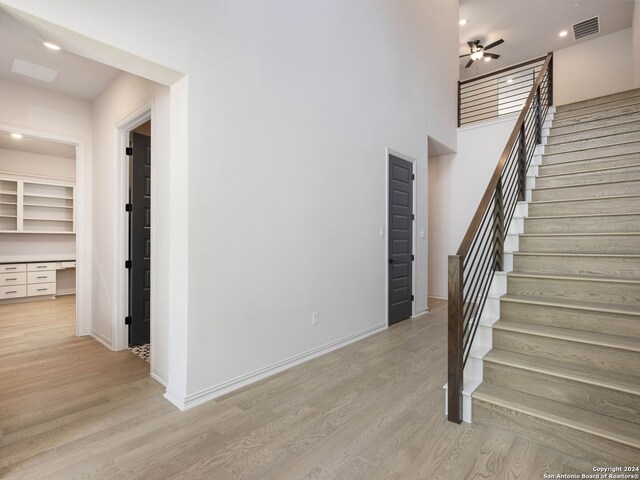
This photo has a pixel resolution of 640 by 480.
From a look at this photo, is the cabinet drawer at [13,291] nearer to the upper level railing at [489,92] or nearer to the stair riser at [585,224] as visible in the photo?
the stair riser at [585,224]

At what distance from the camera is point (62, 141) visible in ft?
12.9

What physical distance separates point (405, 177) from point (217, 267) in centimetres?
318

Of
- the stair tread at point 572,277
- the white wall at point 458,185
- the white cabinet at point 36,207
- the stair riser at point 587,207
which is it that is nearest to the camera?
the stair tread at point 572,277

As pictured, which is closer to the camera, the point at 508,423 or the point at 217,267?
the point at 508,423

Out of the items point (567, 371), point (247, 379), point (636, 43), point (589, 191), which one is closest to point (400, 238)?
point (589, 191)

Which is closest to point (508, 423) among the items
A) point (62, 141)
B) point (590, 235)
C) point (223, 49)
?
point (590, 235)

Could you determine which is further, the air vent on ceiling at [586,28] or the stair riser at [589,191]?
the air vent on ceiling at [586,28]

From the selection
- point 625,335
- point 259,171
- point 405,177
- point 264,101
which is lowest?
point 625,335

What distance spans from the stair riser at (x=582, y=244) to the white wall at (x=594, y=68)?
253 inches

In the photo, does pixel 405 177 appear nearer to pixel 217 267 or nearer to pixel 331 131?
pixel 331 131

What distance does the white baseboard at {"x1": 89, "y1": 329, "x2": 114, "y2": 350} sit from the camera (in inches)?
143

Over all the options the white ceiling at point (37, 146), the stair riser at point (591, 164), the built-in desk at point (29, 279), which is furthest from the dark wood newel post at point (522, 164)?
the built-in desk at point (29, 279)

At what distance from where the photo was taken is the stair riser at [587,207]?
312cm

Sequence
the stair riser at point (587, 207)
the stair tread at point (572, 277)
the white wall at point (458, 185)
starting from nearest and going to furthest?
the stair tread at point (572, 277), the stair riser at point (587, 207), the white wall at point (458, 185)
